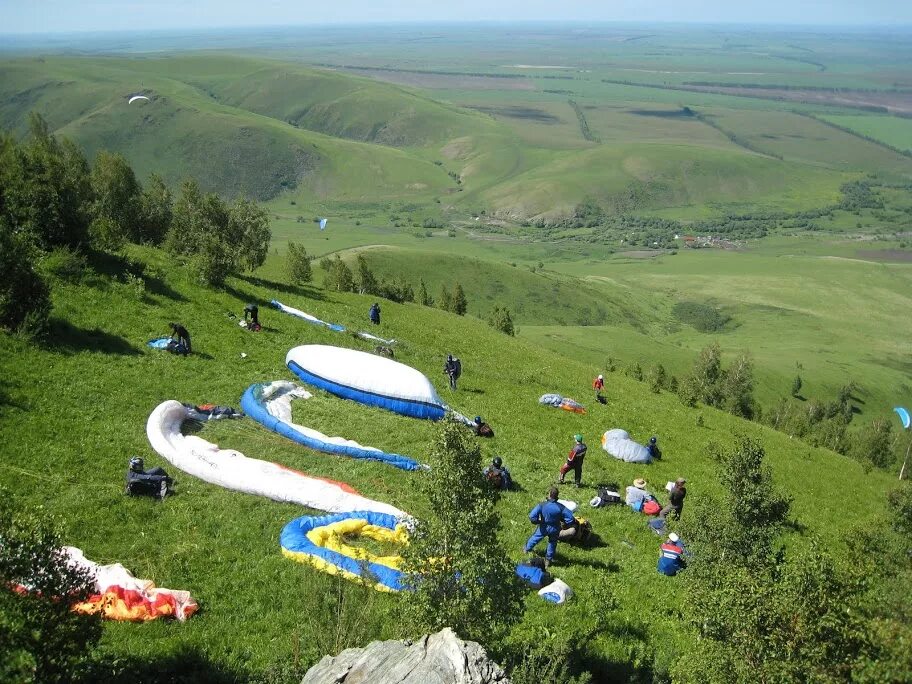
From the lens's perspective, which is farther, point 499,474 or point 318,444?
point 318,444

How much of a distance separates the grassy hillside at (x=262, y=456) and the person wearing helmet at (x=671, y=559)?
1.41 feet

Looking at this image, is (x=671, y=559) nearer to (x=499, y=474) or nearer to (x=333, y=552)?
(x=499, y=474)

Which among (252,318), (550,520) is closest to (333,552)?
(550,520)

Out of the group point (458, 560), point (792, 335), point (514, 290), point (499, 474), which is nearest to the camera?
point (458, 560)

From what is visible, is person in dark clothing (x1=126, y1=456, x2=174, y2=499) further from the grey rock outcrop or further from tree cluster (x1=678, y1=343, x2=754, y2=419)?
tree cluster (x1=678, y1=343, x2=754, y2=419)

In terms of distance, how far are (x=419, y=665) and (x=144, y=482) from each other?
12061 millimetres

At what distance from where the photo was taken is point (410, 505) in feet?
67.0

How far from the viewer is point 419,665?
10.6m

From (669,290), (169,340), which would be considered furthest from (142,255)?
(669,290)

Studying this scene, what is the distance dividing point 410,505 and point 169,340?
55.0ft

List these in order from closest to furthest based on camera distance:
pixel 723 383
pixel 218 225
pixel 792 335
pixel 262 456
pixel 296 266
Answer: pixel 262 456, pixel 218 225, pixel 296 266, pixel 723 383, pixel 792 335

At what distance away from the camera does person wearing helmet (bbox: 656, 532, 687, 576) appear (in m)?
19.7

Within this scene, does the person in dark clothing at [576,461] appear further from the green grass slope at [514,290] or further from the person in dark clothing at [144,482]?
the green grass slope at [514,290]

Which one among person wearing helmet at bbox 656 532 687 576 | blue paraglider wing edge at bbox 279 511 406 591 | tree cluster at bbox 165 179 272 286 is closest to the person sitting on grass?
tree cluster at bbox 165 179 272 286
